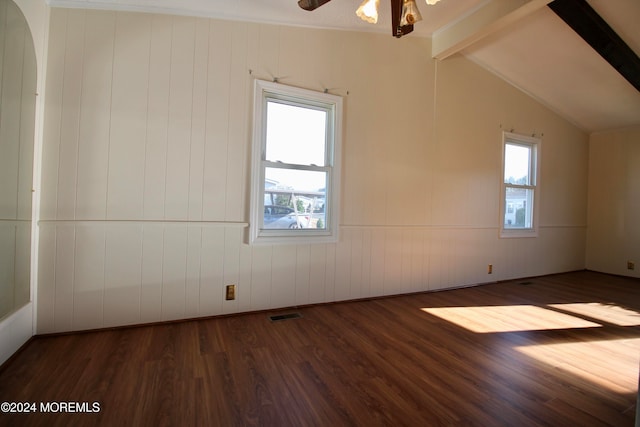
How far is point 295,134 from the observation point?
2.83 m

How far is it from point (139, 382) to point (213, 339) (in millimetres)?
574

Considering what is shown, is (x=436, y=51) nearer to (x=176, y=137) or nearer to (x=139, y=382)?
(x=176, y=137)

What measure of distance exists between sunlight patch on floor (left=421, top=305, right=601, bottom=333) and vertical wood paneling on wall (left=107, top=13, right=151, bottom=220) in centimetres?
292

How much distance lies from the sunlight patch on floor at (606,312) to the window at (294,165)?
106 inches

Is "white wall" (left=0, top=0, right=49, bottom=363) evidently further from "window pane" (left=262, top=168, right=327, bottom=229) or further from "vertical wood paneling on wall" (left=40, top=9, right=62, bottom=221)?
"window pane" (left=262, top=168, right=327, bottom=229)

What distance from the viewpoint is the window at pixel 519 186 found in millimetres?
4180

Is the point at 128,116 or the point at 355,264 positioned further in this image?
the point at 355,264

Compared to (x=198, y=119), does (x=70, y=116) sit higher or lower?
lower

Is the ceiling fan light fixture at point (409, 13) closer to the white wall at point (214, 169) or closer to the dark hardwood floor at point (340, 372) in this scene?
the white wall at point (214, 169)

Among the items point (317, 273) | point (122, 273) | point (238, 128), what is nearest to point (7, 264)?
point (122, 273)

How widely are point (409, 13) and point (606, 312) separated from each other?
3555mm

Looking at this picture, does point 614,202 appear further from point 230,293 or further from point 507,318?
point 230,293

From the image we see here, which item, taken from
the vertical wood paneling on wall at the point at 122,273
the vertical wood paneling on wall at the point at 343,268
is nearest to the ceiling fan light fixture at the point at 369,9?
the vertical wood paneling on wall at the point at 343,268

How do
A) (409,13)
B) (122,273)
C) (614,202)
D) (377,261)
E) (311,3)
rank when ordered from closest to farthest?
1. (409,13)
2. (311,3)
3. (122,273)
4. (377,261)
5. (614,202)
